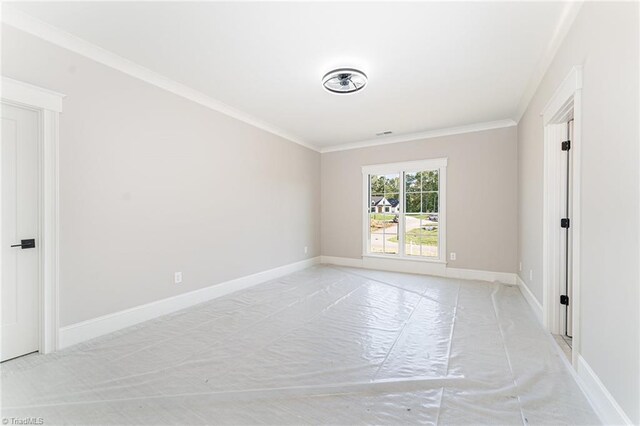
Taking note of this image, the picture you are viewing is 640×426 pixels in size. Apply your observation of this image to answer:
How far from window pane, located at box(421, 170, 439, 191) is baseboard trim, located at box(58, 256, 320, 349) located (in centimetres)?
334

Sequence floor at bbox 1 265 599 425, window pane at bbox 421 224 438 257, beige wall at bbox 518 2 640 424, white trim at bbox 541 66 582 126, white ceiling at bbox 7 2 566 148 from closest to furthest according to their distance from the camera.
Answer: beige wall at bbox 518 2 640 424 < floor at bbox 1 265 599 425 < white trim at bbox 541 66 582 126 < white ceiling at bbox 7 2 566 148 < window pane at bbox 421 224 438 257

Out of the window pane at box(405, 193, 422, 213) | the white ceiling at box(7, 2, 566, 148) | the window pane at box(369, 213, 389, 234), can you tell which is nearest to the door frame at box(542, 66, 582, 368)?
the white ceiling at box(7, 2, 566, 148)

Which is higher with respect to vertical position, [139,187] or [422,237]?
[139,187]

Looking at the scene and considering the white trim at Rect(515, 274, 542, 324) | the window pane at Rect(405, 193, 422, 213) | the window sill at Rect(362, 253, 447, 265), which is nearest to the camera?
the white trim at Rect(515, 274, 542, 324)

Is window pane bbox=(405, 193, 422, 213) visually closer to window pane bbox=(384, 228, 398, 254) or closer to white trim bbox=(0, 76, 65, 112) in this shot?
window pane bbox=(384, 228, 398, 254)

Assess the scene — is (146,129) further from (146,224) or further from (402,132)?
(402,132)

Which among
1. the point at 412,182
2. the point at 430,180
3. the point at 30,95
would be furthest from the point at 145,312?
the point at 430,180

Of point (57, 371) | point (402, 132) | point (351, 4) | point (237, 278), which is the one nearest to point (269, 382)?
point (57, 371)

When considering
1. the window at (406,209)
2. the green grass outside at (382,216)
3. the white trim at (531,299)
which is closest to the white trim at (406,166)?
the window at (406,209)

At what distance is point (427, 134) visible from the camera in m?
5.22

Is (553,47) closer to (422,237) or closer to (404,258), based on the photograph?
(422,237)

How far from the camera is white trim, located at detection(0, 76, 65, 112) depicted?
213 centimetres

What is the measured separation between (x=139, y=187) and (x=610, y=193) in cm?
379

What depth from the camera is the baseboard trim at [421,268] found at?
4.68 metres
